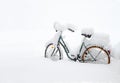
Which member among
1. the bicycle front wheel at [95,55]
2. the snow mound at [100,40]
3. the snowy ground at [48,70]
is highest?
the snow mound at [100,40]

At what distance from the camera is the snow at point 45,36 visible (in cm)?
690

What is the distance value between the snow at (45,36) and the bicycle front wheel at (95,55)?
0.93 feet

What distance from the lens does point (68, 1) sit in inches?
769

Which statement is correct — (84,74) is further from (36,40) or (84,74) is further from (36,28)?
(36,28)

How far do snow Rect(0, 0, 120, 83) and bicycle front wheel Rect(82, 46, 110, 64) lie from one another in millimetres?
283

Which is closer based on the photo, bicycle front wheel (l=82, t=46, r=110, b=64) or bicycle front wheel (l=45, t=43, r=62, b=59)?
bicycle front wheel (l=82, t=46, r=110, b=64)

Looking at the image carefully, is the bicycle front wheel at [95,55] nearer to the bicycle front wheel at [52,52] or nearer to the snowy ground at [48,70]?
the snowy ground at [48,70]

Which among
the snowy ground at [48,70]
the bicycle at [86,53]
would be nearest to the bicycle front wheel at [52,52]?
the bicycle at [86,53]

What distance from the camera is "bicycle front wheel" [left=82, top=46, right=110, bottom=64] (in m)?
8.05

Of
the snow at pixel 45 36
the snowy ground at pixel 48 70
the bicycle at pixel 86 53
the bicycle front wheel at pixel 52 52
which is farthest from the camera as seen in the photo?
the bicycle front wheel at pixel 52 52

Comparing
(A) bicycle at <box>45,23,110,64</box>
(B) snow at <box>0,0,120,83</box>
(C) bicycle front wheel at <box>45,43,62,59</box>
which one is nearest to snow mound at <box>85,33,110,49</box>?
(A) bicycle at <box>45,23,110,64</box>

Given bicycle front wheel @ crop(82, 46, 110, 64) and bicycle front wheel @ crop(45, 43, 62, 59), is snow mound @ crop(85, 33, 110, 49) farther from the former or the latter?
bicycle front wheel @ crop(45, 43, 62, 59)

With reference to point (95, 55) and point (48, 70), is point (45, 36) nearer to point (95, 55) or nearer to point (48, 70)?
point (95, 55)

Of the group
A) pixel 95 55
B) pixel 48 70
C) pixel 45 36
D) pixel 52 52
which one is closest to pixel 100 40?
pixel 95 55
